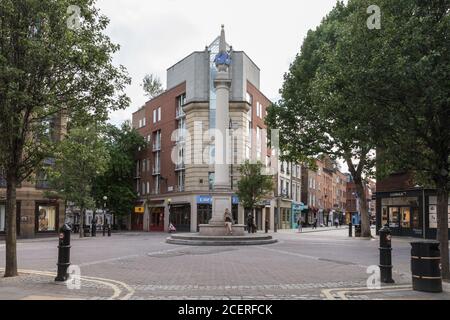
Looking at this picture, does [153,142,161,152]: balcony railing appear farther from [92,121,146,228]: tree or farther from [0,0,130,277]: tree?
[0,0,130,277]: tree

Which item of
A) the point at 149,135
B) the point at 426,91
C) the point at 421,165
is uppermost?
the point at 149,135

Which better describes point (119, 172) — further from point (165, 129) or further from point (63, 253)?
point (63, 253)

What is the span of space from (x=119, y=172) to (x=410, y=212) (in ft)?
112

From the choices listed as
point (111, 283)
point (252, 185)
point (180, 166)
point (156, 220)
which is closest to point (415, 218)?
point (252, 185)

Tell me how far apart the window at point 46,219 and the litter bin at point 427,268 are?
3617cm

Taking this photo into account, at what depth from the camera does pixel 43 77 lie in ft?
39.0

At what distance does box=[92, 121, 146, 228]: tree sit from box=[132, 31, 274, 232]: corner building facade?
2.22 m

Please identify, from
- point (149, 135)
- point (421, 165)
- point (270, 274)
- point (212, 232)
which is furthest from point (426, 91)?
point (149, 135)

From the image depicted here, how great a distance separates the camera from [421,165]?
478 inches

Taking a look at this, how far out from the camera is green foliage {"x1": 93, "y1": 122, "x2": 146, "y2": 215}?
176 feet

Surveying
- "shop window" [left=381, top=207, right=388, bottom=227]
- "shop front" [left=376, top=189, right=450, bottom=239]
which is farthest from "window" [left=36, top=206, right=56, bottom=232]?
"shop window" [left=381, top=207, right=388, bottom=227]

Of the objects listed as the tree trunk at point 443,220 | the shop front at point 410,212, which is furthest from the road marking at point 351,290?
the shop front at point 410,212

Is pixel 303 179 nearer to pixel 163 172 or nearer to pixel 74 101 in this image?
pixel 163 172
